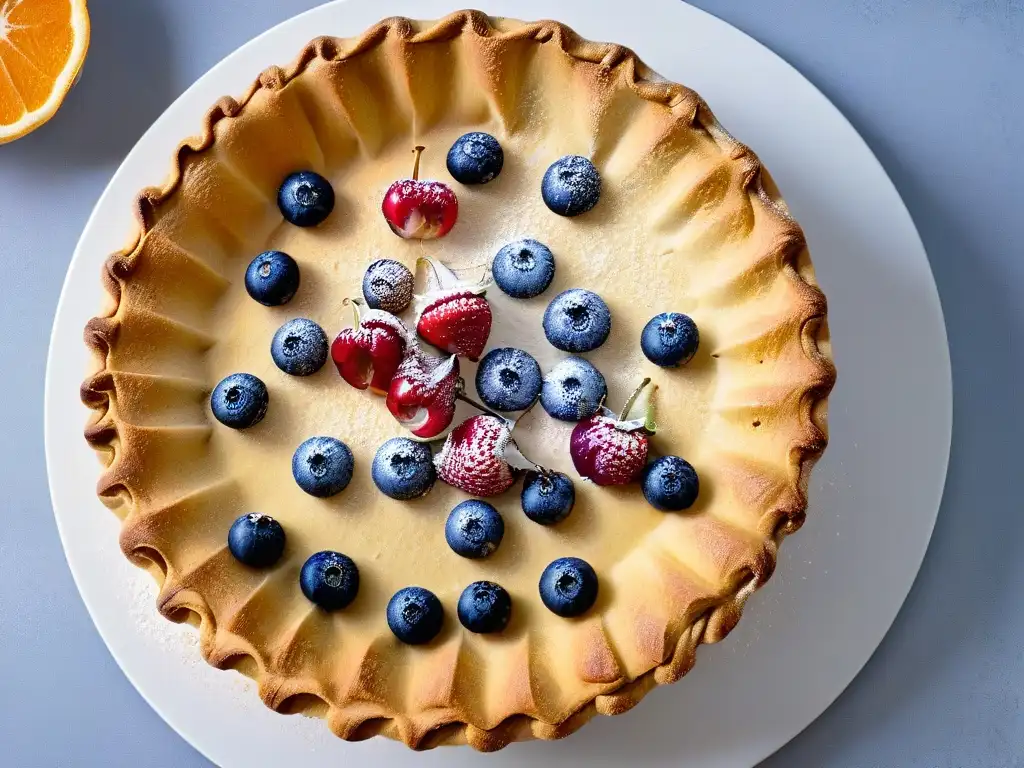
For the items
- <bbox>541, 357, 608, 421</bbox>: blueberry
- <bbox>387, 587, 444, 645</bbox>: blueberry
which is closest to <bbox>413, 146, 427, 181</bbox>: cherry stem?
<bbox>541, 357, 608, 421</bbox>: blueberry

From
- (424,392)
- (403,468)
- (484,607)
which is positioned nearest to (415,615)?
(484,607)

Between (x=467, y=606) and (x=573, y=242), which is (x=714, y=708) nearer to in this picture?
(x=467, y=606)

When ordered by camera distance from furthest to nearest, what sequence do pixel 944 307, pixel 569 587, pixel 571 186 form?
1. pixel 944 307
2. pixel 571 186
3. pixel 569 587

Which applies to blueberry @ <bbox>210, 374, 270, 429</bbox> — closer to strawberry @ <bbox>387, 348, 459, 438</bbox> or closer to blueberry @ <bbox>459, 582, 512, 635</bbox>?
strawberry @ <bbox>387, 348, 459, 438</bbox>

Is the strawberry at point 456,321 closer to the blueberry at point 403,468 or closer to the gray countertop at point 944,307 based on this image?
the blueberry at point 403,468

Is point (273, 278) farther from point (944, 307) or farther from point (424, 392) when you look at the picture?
point (944, 307)

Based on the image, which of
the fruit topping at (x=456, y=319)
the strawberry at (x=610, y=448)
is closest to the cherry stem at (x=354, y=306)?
the fruit topping at (x=456, y=319)
